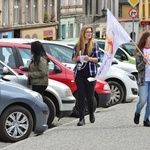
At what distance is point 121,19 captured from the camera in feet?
220

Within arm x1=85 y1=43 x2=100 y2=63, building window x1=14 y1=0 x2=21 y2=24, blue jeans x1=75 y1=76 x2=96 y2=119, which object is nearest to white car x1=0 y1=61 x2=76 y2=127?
blue jeans x1=75 y1=76 x2=96 y2=119

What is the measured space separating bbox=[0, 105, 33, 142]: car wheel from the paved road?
261 mm

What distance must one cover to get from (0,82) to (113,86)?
6102 millimetres

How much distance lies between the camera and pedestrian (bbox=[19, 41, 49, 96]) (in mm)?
10781

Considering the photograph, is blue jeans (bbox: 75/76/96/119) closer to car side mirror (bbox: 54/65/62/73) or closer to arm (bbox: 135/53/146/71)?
arm (bbox: 135/53/146/71)

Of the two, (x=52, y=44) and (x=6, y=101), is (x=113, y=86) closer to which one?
(x=52, y=44)

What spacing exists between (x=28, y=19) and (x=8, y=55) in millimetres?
28443

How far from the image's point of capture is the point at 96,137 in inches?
380

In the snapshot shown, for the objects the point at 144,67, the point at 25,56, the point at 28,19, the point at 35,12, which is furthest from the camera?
the point at 35,12

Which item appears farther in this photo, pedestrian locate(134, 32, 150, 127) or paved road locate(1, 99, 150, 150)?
pedestrian locate(134, 32, 150, 127)

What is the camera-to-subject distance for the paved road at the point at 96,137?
879cm

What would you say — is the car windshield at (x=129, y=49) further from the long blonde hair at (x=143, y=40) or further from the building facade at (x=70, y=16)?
the building facade at (x=70, y=16)

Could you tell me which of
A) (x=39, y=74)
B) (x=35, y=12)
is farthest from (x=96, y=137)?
(x=35, y=12)

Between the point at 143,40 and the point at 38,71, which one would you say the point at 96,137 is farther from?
the point at 143,40
